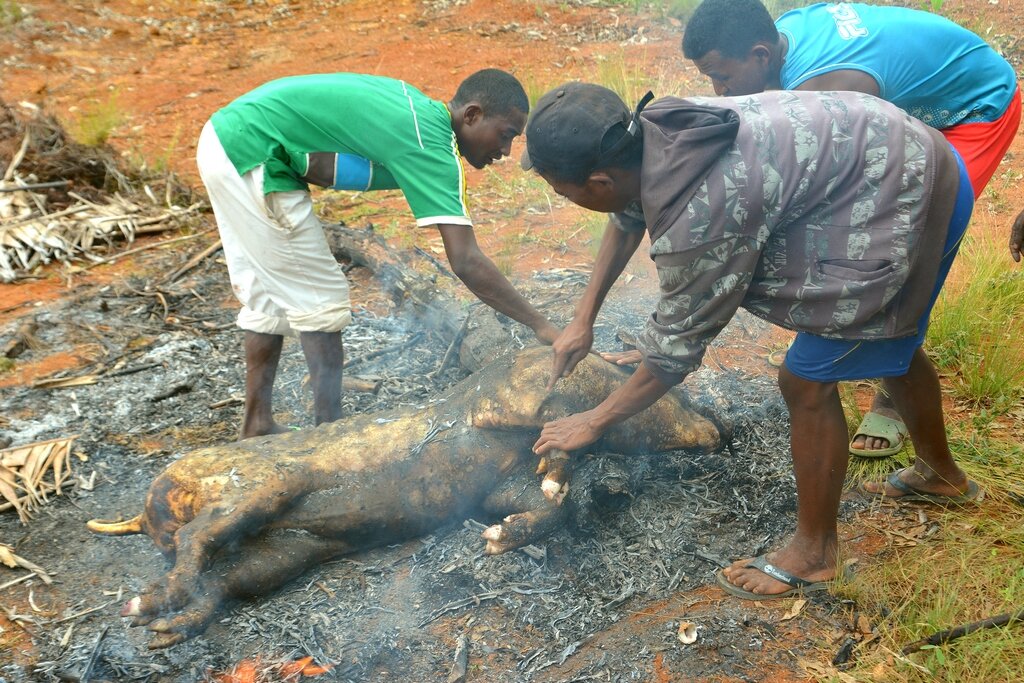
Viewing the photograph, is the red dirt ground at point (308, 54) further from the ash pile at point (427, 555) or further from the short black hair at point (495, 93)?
the short black hair at point (495, 93)

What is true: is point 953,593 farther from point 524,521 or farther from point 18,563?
point 18,563

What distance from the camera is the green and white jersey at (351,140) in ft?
10.5

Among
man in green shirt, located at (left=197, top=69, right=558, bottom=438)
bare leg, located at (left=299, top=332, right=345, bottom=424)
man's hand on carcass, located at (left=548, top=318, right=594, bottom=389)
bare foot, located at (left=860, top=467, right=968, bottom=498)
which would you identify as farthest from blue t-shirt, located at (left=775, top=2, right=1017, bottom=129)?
bare leg, located at (left=299, top=332, right=345, bottom=424)

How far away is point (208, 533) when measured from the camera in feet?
9.80

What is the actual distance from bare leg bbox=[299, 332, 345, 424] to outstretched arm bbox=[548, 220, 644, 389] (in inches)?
45.7

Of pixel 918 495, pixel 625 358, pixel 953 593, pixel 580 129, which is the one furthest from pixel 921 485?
pixel 580 129

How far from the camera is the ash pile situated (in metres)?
2.87

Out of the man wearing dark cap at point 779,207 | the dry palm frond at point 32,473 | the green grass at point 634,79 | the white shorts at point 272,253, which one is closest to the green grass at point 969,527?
the man wearing dark cap at point 779,207

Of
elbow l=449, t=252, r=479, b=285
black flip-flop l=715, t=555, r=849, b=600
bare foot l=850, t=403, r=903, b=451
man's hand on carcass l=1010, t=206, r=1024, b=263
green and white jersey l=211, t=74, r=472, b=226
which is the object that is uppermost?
green and white jersey l=211, t=74, r=472, b=226

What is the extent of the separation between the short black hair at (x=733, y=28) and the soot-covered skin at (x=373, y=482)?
53.6 inches

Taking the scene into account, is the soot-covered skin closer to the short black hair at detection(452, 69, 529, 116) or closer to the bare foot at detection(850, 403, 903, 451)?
the bare foot at detection(850, 403, 903, 451)

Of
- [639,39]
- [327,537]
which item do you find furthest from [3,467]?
[639,39]

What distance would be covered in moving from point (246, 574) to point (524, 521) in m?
1.04

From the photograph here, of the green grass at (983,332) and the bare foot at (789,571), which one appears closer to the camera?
the bare foot at (789,571)
